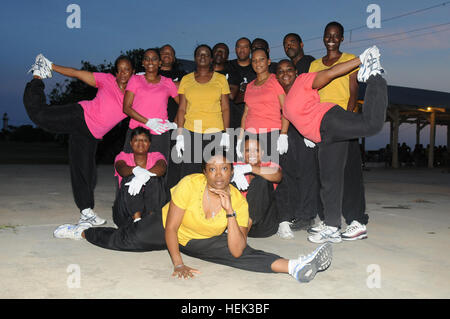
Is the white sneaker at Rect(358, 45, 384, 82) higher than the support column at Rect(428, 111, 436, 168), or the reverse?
the white sneaker at Rect(358, 45, 384, 82)

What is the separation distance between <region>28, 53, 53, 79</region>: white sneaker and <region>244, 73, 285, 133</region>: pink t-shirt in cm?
170

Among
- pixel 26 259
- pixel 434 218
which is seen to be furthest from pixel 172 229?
pixel 434 218

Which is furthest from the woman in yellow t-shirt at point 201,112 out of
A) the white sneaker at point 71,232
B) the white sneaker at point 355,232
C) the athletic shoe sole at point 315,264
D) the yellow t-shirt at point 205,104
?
the athletic shoe sole at point 315,264

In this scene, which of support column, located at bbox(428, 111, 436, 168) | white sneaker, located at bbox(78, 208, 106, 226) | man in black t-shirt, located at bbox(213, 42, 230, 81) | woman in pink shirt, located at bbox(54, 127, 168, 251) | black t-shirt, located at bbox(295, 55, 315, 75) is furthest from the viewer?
support column, located at bbox(428, 111, 436, 168)

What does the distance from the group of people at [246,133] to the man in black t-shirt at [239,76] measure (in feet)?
0.03

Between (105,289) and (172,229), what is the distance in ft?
1.53

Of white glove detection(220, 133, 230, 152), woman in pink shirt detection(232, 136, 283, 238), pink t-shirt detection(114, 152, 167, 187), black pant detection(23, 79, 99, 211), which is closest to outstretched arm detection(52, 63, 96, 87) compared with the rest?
black pant detection(23, 79, 99, 211)

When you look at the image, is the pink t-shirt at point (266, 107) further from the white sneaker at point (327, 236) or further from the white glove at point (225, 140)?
the white sneaker at point (327, 236)

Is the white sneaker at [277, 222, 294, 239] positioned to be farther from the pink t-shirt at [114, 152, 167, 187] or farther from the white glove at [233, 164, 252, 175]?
the pink t-shirt at [114, 152, 167, 187]

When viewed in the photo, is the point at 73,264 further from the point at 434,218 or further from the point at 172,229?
the point at 434,218

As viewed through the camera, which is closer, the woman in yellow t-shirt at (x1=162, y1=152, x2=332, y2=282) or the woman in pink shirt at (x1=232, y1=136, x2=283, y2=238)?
the woman in yellow t-shirt at (x1=162, y1=152, x2=332, y2=282)

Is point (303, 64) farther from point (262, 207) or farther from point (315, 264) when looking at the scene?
point (315, 264)

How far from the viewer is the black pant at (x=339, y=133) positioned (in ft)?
9.30

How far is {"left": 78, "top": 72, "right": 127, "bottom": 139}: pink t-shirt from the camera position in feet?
12.1
